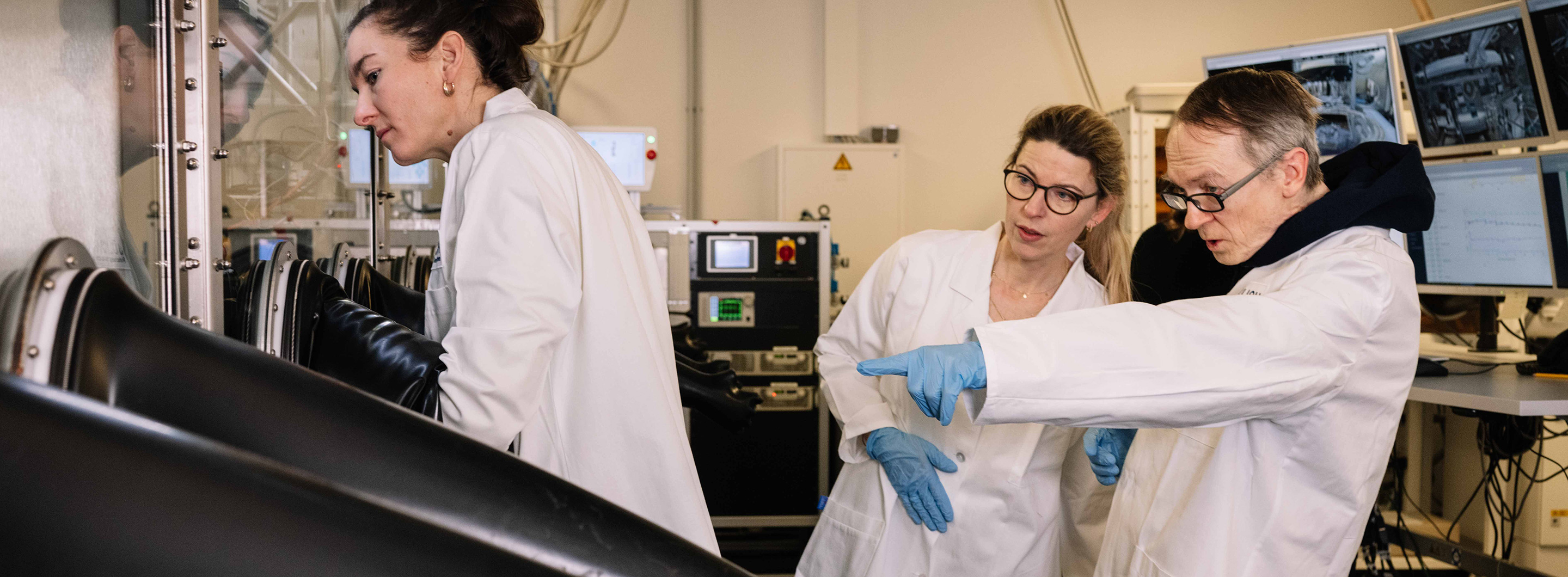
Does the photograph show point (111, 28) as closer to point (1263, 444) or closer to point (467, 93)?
point (467, 93)

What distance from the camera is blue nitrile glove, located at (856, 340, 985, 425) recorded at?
0.84 metres

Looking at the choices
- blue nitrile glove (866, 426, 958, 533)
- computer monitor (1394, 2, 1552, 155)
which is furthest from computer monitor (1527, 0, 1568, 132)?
blue nitrile glove (866, 426, 958, 533)

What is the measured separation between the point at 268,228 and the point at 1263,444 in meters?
1.13

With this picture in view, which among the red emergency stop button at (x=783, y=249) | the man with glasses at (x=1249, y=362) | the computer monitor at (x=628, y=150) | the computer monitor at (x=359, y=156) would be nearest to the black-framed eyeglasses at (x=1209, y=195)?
the man with glasses at (x=1249, y=362)

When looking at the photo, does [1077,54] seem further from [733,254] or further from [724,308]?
[724,308]

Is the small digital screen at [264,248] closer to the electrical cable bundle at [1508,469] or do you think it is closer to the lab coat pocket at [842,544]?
the lab coat pocket at [842,544]

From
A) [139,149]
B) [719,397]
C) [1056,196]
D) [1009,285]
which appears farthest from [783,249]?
[139,149]

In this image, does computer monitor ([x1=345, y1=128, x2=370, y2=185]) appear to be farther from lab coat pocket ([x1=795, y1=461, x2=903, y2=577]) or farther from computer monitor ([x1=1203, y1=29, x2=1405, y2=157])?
computer monitor ([x1=1203, y1=29, x2=1405, y2=157])

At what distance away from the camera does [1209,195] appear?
1.07 meters

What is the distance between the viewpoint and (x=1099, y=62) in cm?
438

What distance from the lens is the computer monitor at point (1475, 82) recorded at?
206 cm

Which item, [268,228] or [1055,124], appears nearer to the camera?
[268,228]

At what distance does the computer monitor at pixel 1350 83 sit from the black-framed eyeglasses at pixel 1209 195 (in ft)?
4.81

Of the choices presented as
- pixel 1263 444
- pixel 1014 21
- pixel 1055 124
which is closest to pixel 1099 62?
pixel 1014 21
